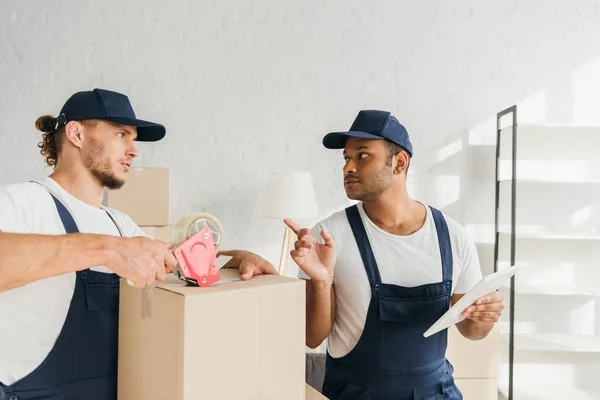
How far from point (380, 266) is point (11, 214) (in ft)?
3.27

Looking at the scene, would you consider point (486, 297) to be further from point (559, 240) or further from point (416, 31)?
point (416, 31)

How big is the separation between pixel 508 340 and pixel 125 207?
244 cm

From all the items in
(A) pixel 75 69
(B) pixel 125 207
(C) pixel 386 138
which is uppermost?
(A) pixel 75 69

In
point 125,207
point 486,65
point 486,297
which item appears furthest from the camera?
point 486,65

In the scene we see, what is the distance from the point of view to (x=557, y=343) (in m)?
3.11

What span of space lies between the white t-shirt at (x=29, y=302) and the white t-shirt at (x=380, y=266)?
0.71 metres

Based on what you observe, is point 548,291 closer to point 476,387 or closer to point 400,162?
point 476,387

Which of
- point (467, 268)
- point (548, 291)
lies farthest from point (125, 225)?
point (548, 291)

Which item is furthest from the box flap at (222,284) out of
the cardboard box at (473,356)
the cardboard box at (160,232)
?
the cardboard box at (160,232)

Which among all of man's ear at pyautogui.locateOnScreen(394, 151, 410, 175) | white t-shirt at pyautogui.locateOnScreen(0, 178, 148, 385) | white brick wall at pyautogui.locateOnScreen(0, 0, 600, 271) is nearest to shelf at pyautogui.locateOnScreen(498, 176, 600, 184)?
white brick wall at pyautogui.locateOnScreen(0, 0, 600, 271)

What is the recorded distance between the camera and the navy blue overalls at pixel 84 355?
43.2 inches

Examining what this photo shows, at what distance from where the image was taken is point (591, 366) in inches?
134

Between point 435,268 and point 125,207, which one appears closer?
point 435,268

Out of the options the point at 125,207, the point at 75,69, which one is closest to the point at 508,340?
the point at 125,207
